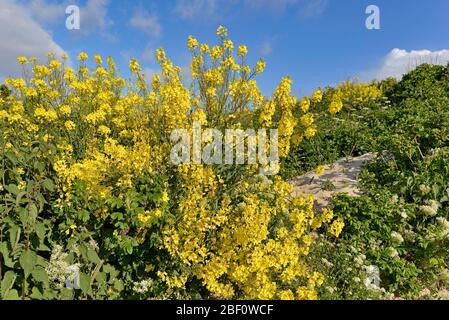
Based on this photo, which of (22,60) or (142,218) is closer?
(142,218)

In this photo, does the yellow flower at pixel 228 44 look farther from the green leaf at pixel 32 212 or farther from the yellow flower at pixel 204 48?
the green leaf at pixel 32 212

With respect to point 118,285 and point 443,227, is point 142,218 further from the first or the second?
point 443,227

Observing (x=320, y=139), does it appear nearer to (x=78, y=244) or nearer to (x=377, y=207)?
(x=377, y=207)

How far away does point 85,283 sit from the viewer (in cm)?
269

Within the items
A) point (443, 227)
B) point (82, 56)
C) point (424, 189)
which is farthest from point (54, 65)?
point (443, 227)

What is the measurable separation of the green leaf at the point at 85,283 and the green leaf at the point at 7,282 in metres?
0.40

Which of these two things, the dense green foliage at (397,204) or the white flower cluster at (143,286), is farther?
the dense green foliage at (397,204)

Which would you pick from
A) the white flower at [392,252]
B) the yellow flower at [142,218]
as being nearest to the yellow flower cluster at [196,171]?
the yellow flower at [142,218]

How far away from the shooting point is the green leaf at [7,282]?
7.95ft

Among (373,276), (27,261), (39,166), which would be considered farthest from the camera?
(373,276)

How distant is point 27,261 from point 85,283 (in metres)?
0.44

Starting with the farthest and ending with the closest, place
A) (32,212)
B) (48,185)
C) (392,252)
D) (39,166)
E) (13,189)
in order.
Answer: (392,252)
(39,166)
(48,185)
(13,189)
(32,212)

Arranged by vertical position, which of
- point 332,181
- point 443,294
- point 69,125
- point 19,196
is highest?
point 69,125
